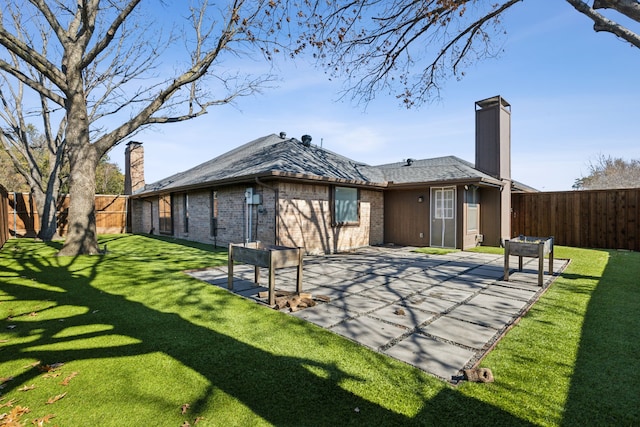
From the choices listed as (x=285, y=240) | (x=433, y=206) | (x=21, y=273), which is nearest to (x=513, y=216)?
(x=433, y=206)

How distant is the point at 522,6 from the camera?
6719 millimetres

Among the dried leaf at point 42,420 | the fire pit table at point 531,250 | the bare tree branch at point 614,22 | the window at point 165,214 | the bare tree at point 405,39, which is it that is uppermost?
the bare tree at point 405,39

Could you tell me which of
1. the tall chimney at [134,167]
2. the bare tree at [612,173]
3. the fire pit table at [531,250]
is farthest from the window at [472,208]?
the bare tree at [612,173]

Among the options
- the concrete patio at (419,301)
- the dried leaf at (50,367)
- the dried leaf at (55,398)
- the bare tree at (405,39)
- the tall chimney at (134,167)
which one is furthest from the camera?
the tall chimney at (134,167)

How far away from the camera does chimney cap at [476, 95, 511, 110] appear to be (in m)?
11.7

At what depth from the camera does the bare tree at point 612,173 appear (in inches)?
1051

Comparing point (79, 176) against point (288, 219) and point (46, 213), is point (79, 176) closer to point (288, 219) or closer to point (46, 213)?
point (288, 219)

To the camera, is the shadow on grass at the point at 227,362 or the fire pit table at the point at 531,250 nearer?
the shadow on grass at the point at 227,362

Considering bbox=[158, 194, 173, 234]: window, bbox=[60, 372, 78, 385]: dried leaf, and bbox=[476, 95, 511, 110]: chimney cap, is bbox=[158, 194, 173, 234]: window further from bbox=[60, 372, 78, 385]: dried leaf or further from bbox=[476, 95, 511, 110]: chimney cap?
bbox=[476, 95, 511, 110]: chimney cap

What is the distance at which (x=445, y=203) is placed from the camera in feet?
36.3

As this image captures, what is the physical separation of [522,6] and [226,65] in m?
8.54

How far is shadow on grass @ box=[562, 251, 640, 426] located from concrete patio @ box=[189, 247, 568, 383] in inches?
28.2

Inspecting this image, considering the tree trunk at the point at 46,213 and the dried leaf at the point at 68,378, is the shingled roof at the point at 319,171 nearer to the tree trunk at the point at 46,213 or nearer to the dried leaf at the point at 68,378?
→ the tree trunk at the point at 46,213

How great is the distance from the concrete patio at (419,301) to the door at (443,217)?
8.24ft
